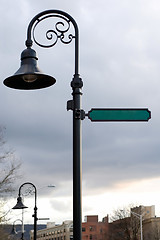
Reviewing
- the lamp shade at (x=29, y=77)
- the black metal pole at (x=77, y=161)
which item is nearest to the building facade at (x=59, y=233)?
the lamp shade at (x=29, y=77)

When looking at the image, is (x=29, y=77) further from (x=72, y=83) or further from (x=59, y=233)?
(x=59, y=233)

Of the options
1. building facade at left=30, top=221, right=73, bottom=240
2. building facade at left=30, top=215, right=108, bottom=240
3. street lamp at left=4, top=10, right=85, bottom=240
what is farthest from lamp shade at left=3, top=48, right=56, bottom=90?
building facade at left=30, top=221, right=73, bottom=240

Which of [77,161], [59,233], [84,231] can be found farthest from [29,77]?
[59,233]

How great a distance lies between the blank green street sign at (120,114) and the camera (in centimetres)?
803

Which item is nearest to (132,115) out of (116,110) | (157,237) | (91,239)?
(116,110)

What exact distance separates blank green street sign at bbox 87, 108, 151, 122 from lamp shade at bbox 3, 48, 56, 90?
0.93 meters

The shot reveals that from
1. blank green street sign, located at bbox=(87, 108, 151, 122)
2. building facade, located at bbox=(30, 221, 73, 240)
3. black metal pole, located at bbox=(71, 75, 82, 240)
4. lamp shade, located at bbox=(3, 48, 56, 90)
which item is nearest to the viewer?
black metal pole, located at bbox=(71, 75, 82, 240)

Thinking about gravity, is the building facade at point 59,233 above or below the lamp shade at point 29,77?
above

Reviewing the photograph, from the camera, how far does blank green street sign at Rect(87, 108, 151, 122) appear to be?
8.03 metres

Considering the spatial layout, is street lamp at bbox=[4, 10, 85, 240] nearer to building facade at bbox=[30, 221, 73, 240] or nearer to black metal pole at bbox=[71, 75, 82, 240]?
black metal pole at bbox=[71, 75, 82, 240]

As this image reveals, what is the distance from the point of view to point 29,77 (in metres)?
7.91

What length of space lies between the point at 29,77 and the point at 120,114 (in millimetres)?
1630

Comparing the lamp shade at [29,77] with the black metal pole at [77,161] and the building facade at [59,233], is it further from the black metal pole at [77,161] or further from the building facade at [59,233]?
the building facade at [59,233]

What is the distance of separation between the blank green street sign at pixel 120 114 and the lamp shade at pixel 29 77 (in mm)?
933
